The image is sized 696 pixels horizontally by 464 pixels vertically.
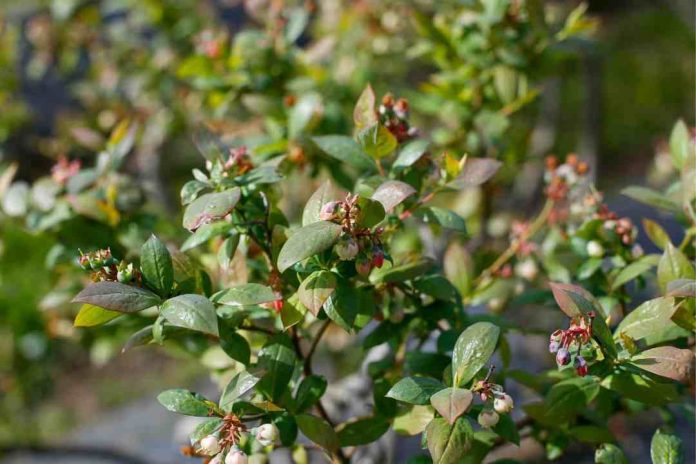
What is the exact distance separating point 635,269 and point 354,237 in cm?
40

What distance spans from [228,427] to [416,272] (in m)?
0.27

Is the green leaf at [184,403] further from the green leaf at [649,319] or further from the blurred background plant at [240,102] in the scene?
the green leaf at [649,319]

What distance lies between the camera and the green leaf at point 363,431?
89 cm

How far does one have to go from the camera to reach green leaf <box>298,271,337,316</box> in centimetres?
73

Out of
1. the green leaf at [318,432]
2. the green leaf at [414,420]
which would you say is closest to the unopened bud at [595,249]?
the green leaf at [414,420]

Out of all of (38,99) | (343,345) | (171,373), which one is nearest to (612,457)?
(343,345)

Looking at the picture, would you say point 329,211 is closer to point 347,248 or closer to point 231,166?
point 347,248

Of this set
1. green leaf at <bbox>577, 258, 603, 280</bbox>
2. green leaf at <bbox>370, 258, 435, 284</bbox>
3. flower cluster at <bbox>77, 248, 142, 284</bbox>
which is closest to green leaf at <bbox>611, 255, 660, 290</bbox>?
green leaf at <bbox>577, 258, 603, 280</bbox>

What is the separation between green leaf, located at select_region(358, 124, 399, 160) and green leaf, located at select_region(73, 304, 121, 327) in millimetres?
333

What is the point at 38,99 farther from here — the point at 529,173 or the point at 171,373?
the point at 529,173

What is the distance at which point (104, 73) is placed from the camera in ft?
7.57

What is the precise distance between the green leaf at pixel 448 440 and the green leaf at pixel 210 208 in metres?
0.29

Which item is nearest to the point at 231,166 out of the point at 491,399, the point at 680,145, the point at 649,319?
the point at 491,399

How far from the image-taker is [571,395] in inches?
33.5
